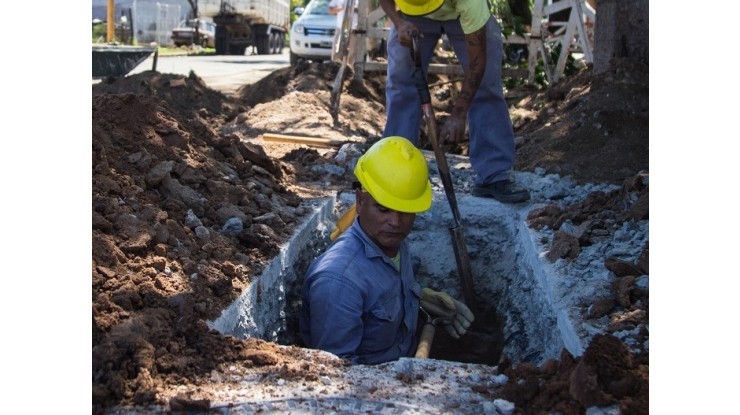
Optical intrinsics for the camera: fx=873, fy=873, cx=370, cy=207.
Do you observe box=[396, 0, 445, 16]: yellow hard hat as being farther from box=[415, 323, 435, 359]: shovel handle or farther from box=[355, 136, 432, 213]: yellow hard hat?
box=[415, 323, 435, 359]: shovel handle

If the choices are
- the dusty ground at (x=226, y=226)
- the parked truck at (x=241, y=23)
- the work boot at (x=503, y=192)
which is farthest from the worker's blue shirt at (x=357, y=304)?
the parked truck at (x=241, y=23)

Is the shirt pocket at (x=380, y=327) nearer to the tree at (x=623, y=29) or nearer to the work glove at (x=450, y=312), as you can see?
the work glove at (x=450, y=312)

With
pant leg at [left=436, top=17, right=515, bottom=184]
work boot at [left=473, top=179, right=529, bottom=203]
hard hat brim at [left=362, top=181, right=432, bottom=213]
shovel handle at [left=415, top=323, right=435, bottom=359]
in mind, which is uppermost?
pant leg at [left=436, top=17, right=515, bottom=184]

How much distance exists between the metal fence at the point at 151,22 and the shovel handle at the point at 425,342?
3370 cm

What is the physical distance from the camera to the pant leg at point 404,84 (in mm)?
6004

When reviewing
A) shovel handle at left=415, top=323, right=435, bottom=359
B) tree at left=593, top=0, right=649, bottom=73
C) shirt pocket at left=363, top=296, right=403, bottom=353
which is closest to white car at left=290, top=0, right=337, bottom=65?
tree at left=593, top=0, right=649, bottom=73

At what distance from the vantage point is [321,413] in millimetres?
2934

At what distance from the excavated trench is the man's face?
1.64 ft

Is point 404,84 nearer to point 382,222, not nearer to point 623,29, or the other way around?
point 382,222

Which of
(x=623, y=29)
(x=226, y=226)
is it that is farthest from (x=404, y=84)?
(x=623, y=29)

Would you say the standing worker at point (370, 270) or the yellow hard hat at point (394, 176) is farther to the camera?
the yellow hard hat at point (394, 176)

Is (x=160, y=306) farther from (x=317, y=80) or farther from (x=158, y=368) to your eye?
(x=317, y=80)

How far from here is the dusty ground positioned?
2.99 metres

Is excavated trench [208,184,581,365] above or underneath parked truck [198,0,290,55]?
underneath
